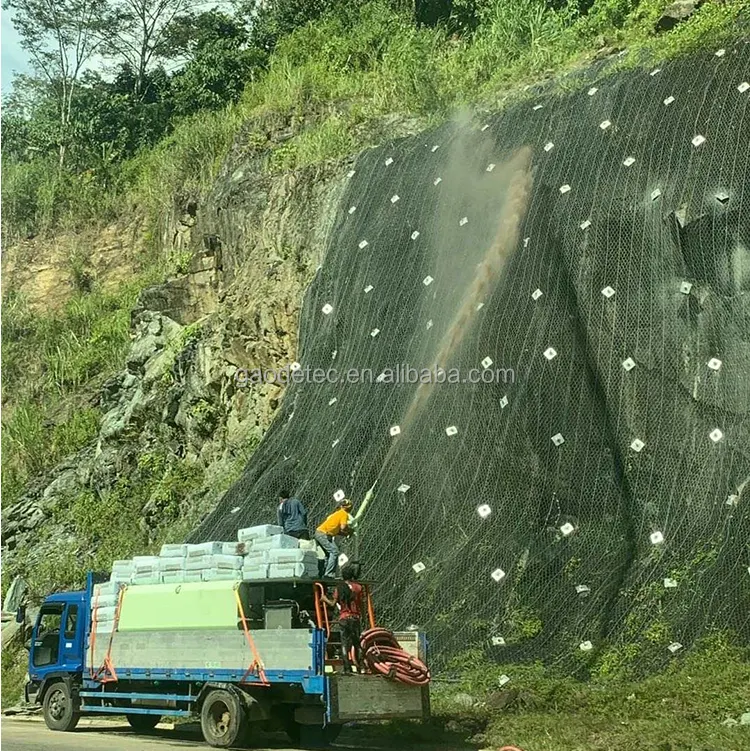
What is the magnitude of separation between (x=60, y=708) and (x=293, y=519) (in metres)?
3.67

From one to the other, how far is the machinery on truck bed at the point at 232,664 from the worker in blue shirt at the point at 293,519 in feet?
6.84

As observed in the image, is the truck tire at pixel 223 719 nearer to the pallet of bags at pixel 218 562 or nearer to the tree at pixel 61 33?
the pallet of bags at pixel 218 562

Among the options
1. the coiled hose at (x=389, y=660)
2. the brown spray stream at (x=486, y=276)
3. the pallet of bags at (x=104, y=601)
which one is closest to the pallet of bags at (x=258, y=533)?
the coiled hose at (x=389, y=660)

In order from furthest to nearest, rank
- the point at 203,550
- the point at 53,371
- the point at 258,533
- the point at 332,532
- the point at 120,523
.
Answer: the point at 53,371 → the point at 120,523 → the point at 332,532 → the point at 203,550 → the point at 258,533

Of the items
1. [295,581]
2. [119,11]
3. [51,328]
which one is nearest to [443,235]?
[295,581]

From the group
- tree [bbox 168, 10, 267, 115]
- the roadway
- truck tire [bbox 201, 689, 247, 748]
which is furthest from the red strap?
tree [bbox 168, 10, 267, 115]

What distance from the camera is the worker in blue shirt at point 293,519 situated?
13.0m

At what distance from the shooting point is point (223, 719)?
413 inches

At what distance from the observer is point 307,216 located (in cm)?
2055

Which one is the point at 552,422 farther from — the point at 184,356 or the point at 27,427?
the point at 27,427

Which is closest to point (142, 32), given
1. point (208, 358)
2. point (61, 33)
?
point (61, 33)

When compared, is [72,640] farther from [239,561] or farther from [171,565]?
[239,561]

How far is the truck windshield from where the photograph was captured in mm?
13148

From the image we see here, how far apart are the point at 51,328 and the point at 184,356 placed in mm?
9524
